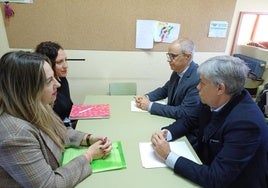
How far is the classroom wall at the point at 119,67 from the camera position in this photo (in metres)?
2.59

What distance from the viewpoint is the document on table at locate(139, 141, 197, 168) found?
113 cm

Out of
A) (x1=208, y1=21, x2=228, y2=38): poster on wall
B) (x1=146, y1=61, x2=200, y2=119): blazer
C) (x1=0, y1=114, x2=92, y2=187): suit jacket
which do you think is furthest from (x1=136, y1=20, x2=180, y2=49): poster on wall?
(x1=0, y1=114, x2=92, y2=187): suit jacket

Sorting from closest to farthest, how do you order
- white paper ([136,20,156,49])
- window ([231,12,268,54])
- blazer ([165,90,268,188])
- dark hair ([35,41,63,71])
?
blazer ([165,90,268,188]) → dark hair ([35,41,63,71]) → white paper ([136,20,156,49]) → window ([231,12,268,54])

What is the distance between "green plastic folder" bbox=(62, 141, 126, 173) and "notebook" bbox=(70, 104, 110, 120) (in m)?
0.42

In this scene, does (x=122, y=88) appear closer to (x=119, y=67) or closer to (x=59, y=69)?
(x=119, y=67)

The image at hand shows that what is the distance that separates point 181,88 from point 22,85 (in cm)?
127

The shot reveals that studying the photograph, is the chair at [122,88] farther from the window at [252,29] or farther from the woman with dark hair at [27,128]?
the window at [252,29]

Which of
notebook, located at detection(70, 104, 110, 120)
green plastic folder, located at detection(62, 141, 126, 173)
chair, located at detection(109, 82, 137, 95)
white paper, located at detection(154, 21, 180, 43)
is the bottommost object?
chair, located at detection(109, 82, 137, 95)

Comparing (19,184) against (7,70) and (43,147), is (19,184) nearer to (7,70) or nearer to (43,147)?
(43,147)

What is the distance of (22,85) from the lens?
2.77 feet

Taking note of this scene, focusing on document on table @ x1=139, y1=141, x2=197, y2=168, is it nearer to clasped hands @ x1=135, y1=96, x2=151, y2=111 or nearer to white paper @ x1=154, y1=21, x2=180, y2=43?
clasped hands @ x1=135, y1=96, x2=151, y2=111

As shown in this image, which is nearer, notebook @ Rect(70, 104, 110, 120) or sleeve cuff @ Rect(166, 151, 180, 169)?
sleeve cuff @ Rect(166, 151, 180, 169)

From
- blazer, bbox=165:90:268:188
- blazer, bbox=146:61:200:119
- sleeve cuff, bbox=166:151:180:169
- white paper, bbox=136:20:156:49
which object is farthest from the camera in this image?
white paper, bbox=136:20:156:49

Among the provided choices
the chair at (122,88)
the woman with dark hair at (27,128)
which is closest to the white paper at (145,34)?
the chair at (122,88)
